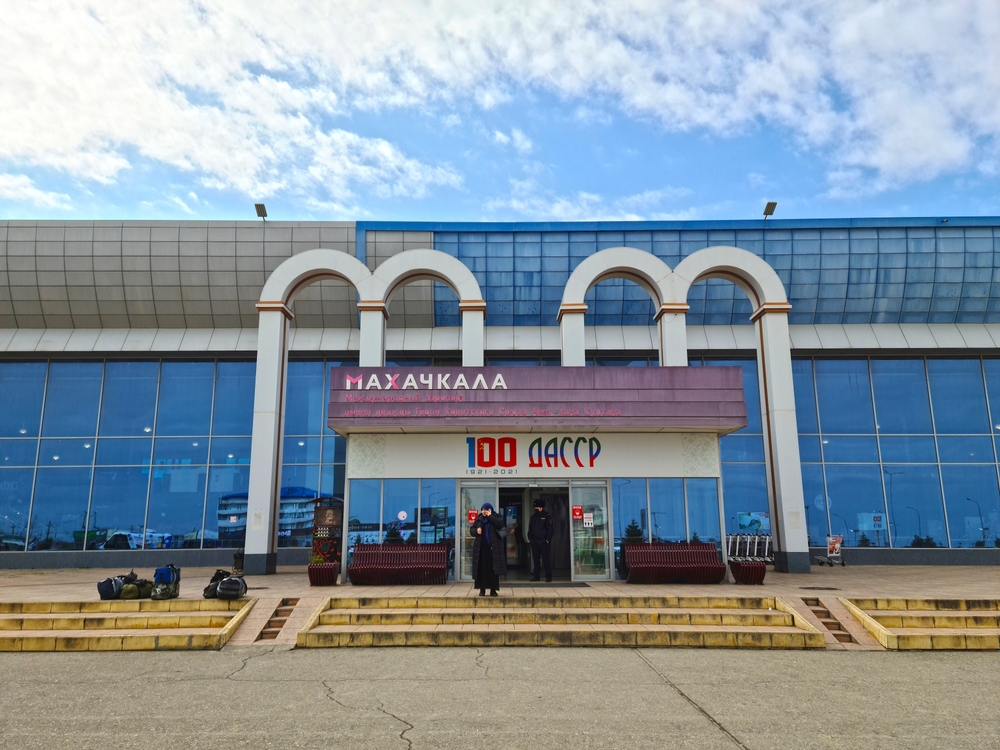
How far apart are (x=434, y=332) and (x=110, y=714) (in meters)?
18.4

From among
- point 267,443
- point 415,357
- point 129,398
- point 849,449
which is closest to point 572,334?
point 415,357

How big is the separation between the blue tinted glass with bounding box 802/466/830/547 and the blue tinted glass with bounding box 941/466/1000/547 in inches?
165

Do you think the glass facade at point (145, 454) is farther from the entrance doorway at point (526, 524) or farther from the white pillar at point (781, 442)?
the white pillar at point (781, 442)

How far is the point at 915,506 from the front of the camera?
79.4ft

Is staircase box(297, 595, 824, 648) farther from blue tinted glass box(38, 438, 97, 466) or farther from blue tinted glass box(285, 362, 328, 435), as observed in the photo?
blue tinted glass box(38, 438, 97, 466)

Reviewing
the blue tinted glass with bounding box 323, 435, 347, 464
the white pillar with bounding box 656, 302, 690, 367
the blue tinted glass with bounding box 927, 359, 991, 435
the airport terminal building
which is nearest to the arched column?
the white pillar with bounding box 656, 302, 690, 367

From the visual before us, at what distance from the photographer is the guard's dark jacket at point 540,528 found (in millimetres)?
16766

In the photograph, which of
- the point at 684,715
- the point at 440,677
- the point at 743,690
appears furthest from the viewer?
the point at 440,677

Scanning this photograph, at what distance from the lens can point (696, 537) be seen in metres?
17.5

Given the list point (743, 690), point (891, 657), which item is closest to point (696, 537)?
point (891, 657)

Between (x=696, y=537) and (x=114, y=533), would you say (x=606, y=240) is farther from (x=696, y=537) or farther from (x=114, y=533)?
(x=114, y=533)

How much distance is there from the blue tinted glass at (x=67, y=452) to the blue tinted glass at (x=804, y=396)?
2431cm

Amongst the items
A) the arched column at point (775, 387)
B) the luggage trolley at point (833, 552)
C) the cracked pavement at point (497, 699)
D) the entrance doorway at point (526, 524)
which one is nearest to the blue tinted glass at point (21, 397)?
the cracked pavement at point (497, 699)

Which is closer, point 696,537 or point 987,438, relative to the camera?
point 696,537
